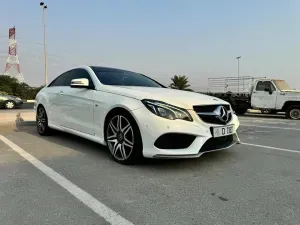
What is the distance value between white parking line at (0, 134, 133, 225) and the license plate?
1.83 meters

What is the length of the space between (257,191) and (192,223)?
3.64 ft

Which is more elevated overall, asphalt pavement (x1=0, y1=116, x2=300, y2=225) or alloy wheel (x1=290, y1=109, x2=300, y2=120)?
alloy wheel (x1=290, y1=109, x2=300, y2=120)

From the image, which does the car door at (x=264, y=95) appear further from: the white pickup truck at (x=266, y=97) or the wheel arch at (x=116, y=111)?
the wheel arch at (x=116, y=111)

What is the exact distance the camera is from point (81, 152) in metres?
5.19

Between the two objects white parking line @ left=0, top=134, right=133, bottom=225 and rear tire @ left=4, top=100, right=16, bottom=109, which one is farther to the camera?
rear tire @ left=4, top=100, right=16, bottom=109

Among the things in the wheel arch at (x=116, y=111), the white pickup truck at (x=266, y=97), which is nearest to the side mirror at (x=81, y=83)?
the wheel arch at (x=116, y=111)

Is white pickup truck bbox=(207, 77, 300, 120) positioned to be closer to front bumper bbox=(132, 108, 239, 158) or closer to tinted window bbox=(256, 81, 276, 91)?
tinted window bbox=(256, 81, 276, 91)

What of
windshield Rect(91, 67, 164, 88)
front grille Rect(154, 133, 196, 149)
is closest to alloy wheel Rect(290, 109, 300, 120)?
windshield Rect(91, 67, 164, 88)

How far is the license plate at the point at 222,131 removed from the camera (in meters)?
4.07

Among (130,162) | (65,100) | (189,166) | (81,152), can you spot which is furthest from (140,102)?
(65,100)

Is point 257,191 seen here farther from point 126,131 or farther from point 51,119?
point 51,119

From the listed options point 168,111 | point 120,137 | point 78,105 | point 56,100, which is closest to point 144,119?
point 168,111

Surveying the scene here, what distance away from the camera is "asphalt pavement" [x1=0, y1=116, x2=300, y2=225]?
106 inches

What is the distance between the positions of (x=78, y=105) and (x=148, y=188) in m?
2.43
